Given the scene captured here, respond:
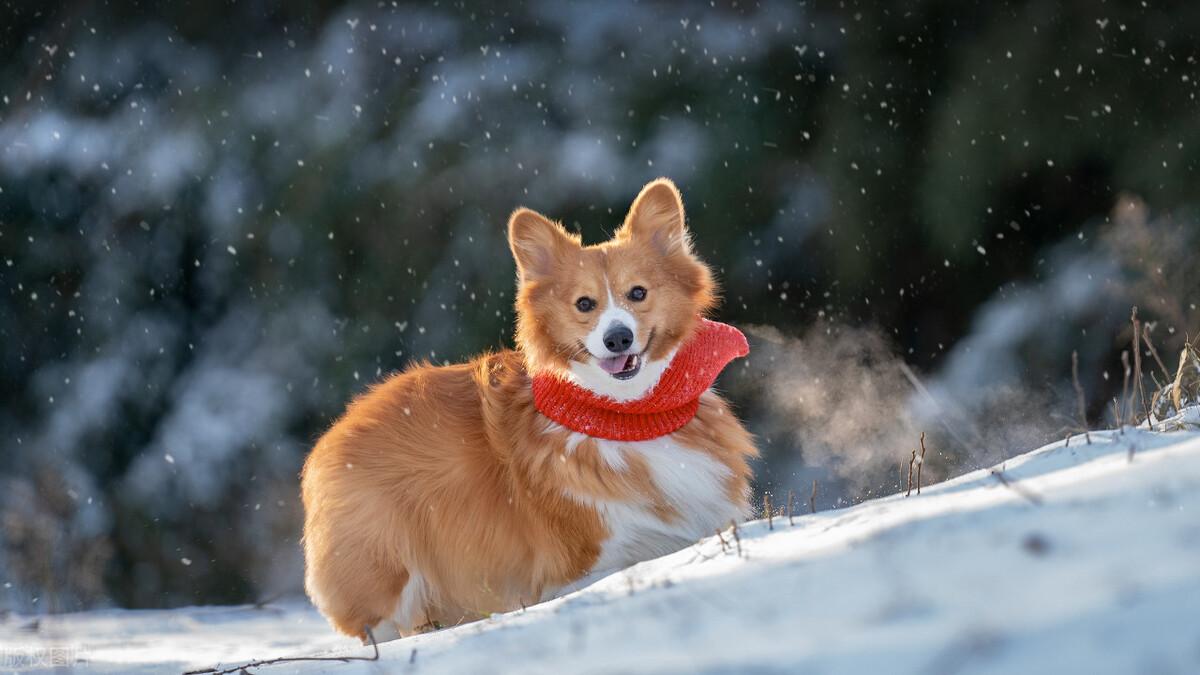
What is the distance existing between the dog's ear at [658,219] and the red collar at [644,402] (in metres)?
0.38

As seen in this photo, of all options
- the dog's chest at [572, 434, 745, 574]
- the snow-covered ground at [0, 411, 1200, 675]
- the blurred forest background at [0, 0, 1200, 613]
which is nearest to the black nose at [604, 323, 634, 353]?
the dog's chest at [572, 434, 745, 574]

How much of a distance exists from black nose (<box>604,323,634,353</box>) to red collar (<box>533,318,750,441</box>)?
26 centimetres

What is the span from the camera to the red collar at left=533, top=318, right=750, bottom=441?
3.63 m

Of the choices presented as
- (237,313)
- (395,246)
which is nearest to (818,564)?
(395,246)

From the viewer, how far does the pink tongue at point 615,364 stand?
11.4 ft

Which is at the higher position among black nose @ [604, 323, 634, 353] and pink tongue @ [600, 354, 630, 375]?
black nose @ [604, 323, 634, 353]

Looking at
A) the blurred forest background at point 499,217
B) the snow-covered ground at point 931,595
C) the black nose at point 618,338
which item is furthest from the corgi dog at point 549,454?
the blurred forest background at point 499,217

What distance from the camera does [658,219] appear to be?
12.6 feet

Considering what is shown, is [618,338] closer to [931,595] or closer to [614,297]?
[614,297]

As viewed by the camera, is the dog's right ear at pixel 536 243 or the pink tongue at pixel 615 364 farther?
the dog's right ear at pixel 536 243

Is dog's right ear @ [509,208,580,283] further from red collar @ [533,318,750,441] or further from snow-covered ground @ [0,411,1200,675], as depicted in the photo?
snow-covered ground @ [0,411,1200,675]

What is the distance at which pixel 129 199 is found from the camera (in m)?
7.33

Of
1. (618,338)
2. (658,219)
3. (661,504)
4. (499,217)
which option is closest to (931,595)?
(618,338)

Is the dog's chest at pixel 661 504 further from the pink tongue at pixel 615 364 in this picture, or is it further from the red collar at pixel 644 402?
the pink tongue at pixel 615 364
